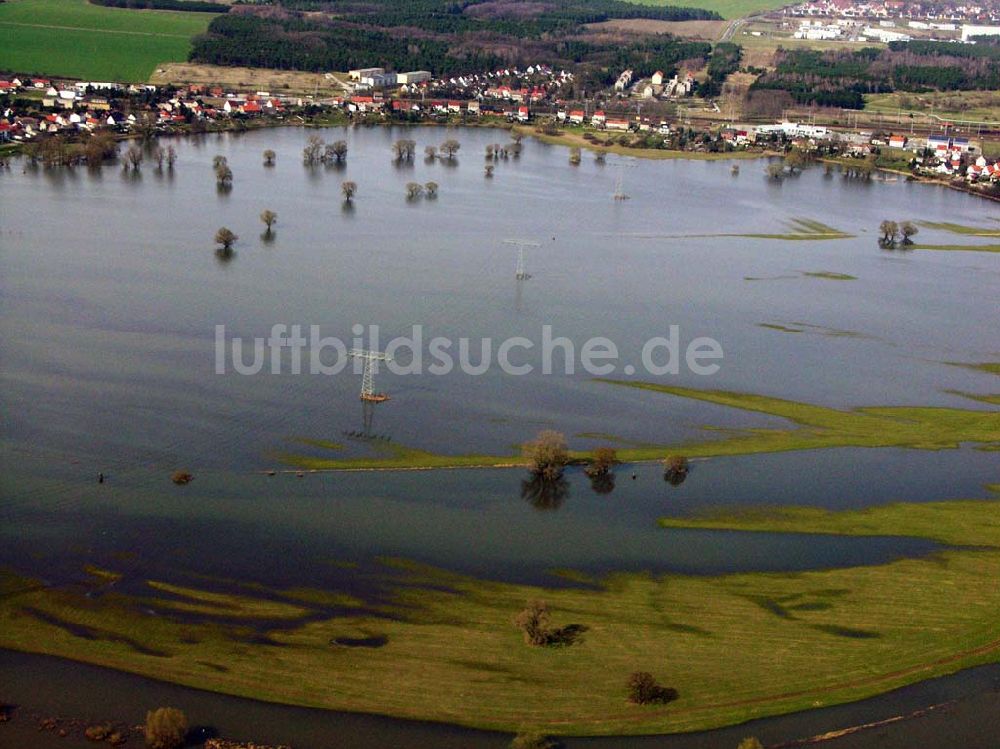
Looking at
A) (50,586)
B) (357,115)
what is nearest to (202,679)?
(50,586)

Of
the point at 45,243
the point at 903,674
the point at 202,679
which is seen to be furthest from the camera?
the point at 45,243

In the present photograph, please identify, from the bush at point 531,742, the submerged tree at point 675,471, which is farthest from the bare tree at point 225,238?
the bush at point 531,742

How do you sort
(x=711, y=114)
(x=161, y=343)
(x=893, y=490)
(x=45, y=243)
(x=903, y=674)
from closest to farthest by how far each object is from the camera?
1. (x=903, y=674)
2. (x=893, y=490)
3. (x=161, y=343)
4. (x=45, y=243)
5. (x=711, y=114)

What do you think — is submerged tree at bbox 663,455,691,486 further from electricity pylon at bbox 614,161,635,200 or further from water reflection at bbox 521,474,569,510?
electricity pylon at bbox 614,161,635,200

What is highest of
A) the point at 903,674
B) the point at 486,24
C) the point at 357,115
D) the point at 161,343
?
the point at 486,24

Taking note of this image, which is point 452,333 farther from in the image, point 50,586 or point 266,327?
point 50,586

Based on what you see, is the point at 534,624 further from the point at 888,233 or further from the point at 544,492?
the point at 888,233

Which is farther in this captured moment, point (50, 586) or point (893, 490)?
point (893, 490)

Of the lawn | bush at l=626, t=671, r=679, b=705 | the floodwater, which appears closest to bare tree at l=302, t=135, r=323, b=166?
the floodwater
